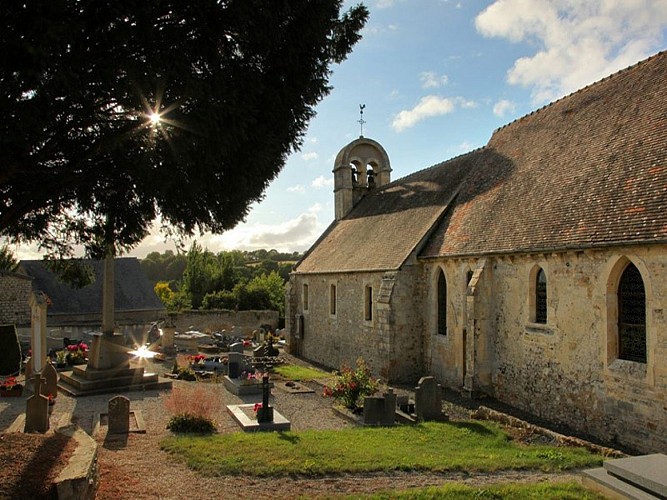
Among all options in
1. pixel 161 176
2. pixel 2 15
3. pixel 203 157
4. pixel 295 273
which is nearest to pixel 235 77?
pixel 203 157

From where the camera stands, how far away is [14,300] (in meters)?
28.3

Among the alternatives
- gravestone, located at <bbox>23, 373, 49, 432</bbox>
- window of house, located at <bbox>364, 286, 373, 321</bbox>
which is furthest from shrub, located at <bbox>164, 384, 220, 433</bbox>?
window of house, located at <bbox>364, 286, 373, 321</bbox>

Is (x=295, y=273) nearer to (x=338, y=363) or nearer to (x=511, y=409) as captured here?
(x=338, y=363)

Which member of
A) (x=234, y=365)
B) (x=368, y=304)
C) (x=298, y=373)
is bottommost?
(x=298, y=373)

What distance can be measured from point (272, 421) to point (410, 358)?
7.67 meters

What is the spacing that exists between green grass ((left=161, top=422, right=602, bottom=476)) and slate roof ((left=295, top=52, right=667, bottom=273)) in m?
4.57

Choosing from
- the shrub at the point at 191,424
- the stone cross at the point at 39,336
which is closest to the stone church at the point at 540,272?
the shrub at the point at 191,424

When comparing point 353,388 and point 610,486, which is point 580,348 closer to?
point 610,486

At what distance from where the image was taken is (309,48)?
25.6 ft

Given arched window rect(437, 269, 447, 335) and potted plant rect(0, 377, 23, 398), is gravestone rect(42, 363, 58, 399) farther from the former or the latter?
arched window rect(437, 269, 447, 335)

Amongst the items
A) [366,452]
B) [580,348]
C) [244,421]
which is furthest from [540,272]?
[244,421]

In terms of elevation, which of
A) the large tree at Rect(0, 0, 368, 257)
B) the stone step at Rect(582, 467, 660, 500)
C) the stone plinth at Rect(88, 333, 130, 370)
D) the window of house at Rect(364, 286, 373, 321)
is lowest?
the stone step at Rect(582, 467, 660, 500)

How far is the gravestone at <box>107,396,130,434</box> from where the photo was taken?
11.1 meters

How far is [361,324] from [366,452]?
11.6 metres
